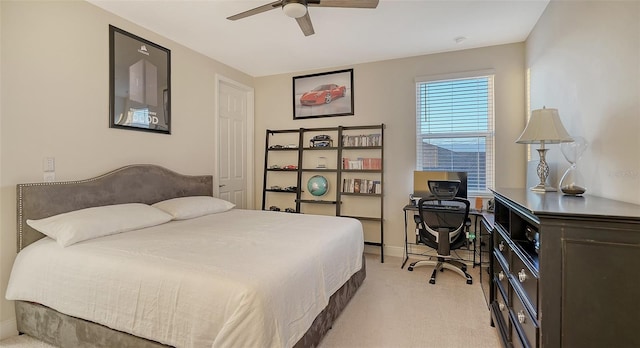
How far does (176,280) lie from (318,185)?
2894 mm

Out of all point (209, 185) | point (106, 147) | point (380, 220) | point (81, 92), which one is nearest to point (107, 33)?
point (81, 92)

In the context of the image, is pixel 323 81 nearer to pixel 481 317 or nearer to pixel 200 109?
pixel 200 109

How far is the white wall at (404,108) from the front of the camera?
343 centimetres

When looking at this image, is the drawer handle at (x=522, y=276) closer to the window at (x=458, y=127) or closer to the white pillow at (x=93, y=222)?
the window at (x=458, y=127)

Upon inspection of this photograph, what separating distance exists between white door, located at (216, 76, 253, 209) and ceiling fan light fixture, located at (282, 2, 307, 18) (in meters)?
2.24

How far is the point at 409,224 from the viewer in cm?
390

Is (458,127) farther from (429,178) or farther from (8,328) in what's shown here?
(8,328)

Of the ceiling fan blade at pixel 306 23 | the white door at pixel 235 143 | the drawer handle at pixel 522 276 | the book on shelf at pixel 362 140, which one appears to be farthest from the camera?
the white door at pixel 235 143

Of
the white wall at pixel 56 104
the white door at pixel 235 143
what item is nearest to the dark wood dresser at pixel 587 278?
the white wall at pixel 56 104

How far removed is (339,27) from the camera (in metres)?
3.04

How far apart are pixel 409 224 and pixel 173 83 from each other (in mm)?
3518

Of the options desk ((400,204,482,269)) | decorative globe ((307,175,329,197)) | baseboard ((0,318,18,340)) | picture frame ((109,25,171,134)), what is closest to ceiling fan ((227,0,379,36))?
picture frame ((109,25,171,134))

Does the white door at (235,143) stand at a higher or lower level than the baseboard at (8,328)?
higher

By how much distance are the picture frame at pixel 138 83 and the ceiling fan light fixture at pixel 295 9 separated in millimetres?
1857
